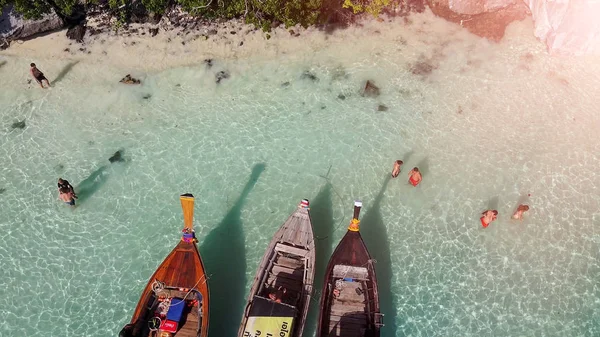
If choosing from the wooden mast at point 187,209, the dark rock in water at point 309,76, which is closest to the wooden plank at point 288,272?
the wooden mast at point 187,209

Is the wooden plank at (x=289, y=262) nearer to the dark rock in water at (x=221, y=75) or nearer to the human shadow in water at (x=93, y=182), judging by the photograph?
the human shadow in water at (x=93, y=182)

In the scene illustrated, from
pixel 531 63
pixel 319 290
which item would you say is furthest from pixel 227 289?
pixel 531 63

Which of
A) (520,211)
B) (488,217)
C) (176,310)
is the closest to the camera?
(176,310)

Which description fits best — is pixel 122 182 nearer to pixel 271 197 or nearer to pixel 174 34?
pixel 271 197

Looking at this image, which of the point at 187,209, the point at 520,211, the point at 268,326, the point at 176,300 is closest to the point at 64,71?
the point at 187,209

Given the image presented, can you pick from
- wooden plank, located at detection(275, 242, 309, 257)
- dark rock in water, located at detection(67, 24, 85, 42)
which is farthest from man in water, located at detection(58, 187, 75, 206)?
dark rock in water, located at detection(67, 24, 85, 42)

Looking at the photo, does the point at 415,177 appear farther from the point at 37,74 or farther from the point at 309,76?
the point at 37,74
